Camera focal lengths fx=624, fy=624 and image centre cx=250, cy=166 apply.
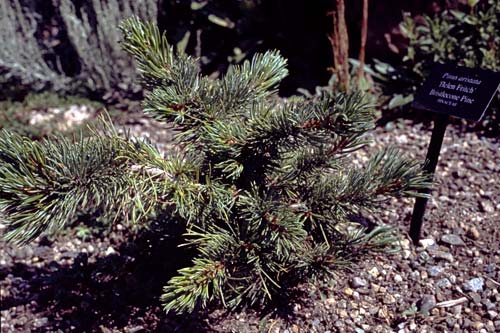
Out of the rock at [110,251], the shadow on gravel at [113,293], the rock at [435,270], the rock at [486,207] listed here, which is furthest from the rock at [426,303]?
the rock at [110,251]

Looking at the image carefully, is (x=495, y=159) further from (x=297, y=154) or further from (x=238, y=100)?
(x=238, y=100)

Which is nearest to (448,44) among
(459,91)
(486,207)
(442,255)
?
(486,207)

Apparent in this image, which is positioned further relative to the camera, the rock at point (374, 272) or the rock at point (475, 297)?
the rock at point (374, 272)

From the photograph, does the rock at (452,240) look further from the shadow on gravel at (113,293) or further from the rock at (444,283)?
the shadow on gravel at (113,293)

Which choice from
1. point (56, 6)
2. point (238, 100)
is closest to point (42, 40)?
point (56, 6)

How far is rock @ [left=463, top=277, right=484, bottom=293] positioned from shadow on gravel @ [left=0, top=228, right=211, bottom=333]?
96cm

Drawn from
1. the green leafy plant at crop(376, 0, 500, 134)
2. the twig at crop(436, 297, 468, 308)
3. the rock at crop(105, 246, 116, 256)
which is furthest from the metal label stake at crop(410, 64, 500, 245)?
the rock at crop(105, 246, 116, 256)

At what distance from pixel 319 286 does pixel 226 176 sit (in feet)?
2.07

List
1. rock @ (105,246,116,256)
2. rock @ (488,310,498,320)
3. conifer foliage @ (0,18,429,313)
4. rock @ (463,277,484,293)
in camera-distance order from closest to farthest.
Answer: conifer foliage @ (0,18,429,313)
rock @ (488,310,498,320)
rock @ (463,277,484,293)
rock @ (105,246,116,256)

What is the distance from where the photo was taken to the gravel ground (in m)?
2.16

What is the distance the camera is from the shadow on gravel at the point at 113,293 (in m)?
2.22

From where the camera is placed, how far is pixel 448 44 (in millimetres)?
3486

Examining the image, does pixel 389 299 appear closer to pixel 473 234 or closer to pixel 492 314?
pixel 492 314

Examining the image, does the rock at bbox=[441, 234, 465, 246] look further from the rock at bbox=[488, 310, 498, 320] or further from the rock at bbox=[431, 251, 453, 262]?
the rock at bbox=[488, 310, 498, 320]
